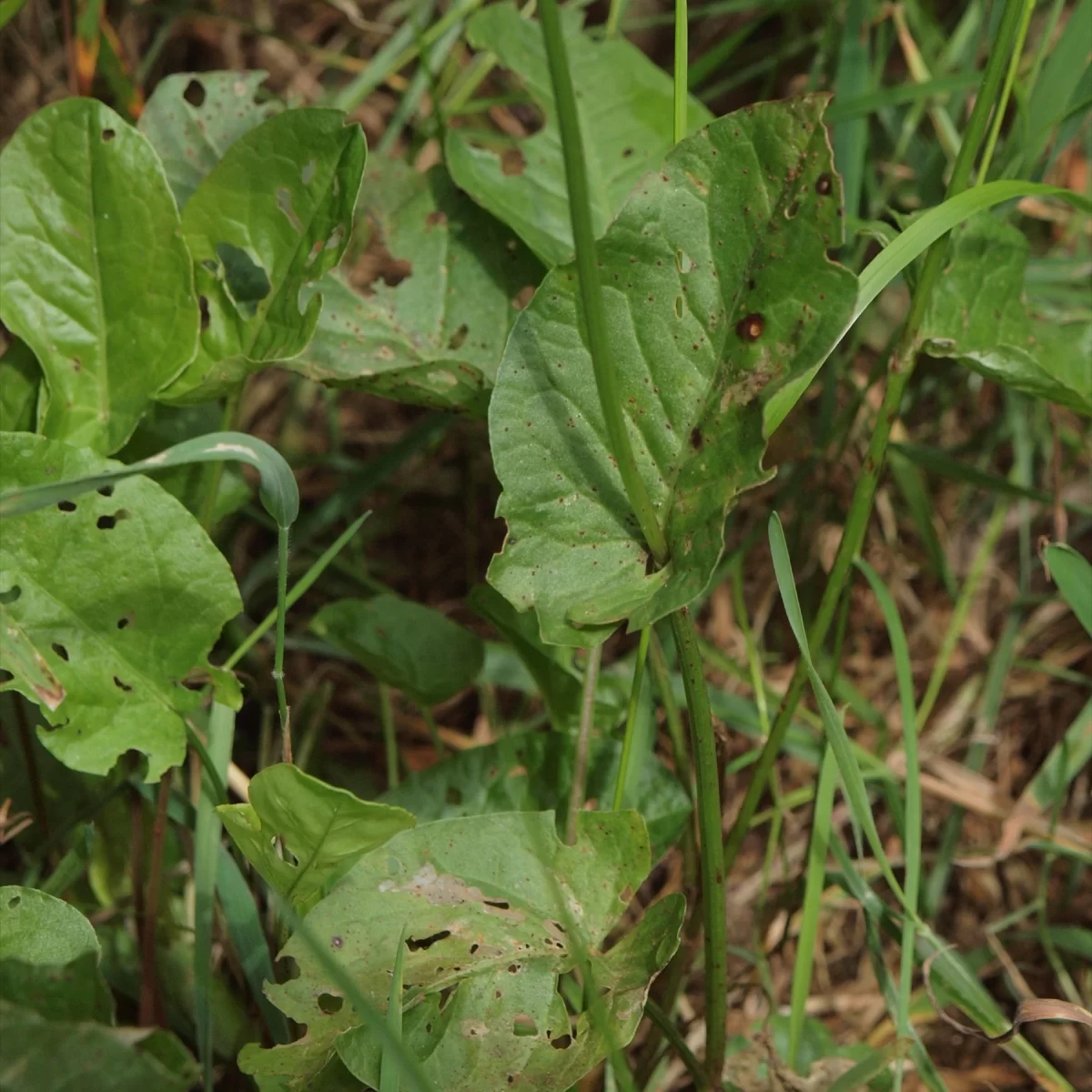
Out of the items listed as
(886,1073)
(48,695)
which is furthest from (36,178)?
(886,1073)

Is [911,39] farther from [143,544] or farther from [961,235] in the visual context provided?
Answer: [143,544]

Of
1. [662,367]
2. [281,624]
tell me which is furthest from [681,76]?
[281,624]

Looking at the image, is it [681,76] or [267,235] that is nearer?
[681,76]

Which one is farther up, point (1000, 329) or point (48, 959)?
point (1000, 329)

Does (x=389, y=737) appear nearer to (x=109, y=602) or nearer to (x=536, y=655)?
(x=536, y=655)

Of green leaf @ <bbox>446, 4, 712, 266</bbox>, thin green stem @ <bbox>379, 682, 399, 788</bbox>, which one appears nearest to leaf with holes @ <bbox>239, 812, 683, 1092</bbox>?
thin green stem @ <bbox>379, 682, 399, 788</bbox>
